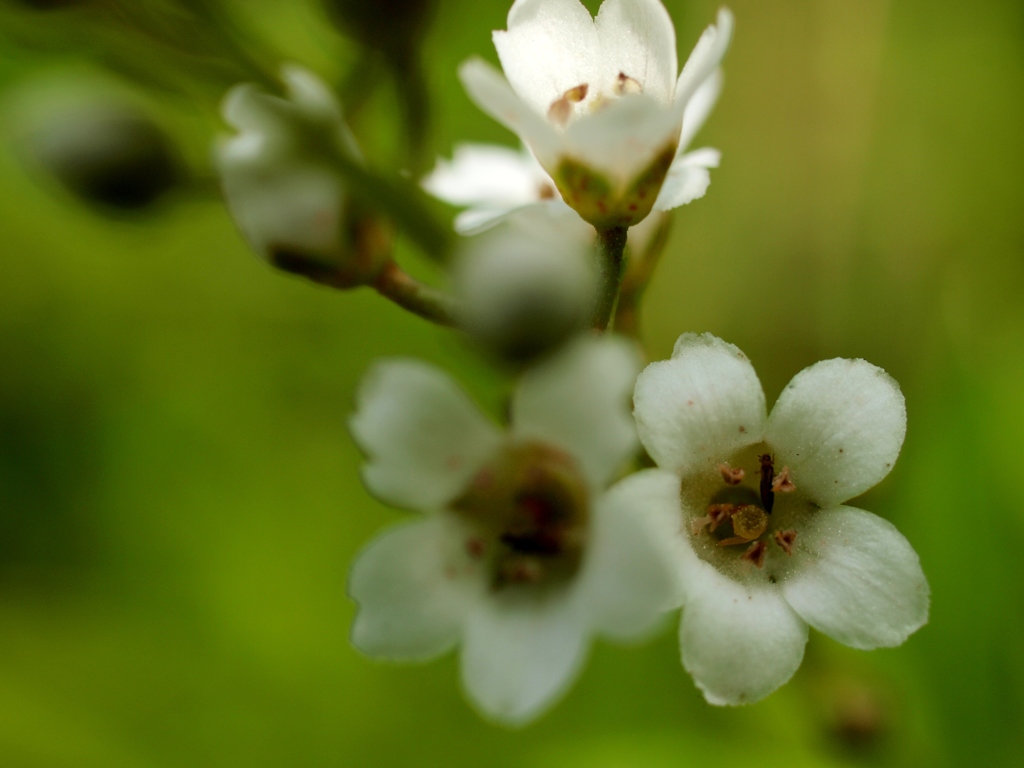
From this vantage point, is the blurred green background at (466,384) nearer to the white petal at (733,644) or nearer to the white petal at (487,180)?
the white petal at (487,180)

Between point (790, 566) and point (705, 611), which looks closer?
point (705, 611)

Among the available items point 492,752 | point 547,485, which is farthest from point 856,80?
point 547,485

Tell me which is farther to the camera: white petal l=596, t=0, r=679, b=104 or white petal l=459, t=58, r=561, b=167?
white petal l=596, t=0, r=679, b=104

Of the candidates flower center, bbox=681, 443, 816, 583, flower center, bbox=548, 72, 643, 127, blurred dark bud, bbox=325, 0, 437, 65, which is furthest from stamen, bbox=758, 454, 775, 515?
blurred dark bud, bbox=325, 0, 437, 65

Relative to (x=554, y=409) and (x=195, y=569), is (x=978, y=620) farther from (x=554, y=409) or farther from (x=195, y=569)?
(x=195, y=569)

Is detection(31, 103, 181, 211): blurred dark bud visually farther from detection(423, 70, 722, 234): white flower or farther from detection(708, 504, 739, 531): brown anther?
detection(708, 504, 739, 531): brown anther

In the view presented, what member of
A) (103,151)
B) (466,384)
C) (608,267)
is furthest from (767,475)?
(466,384)
